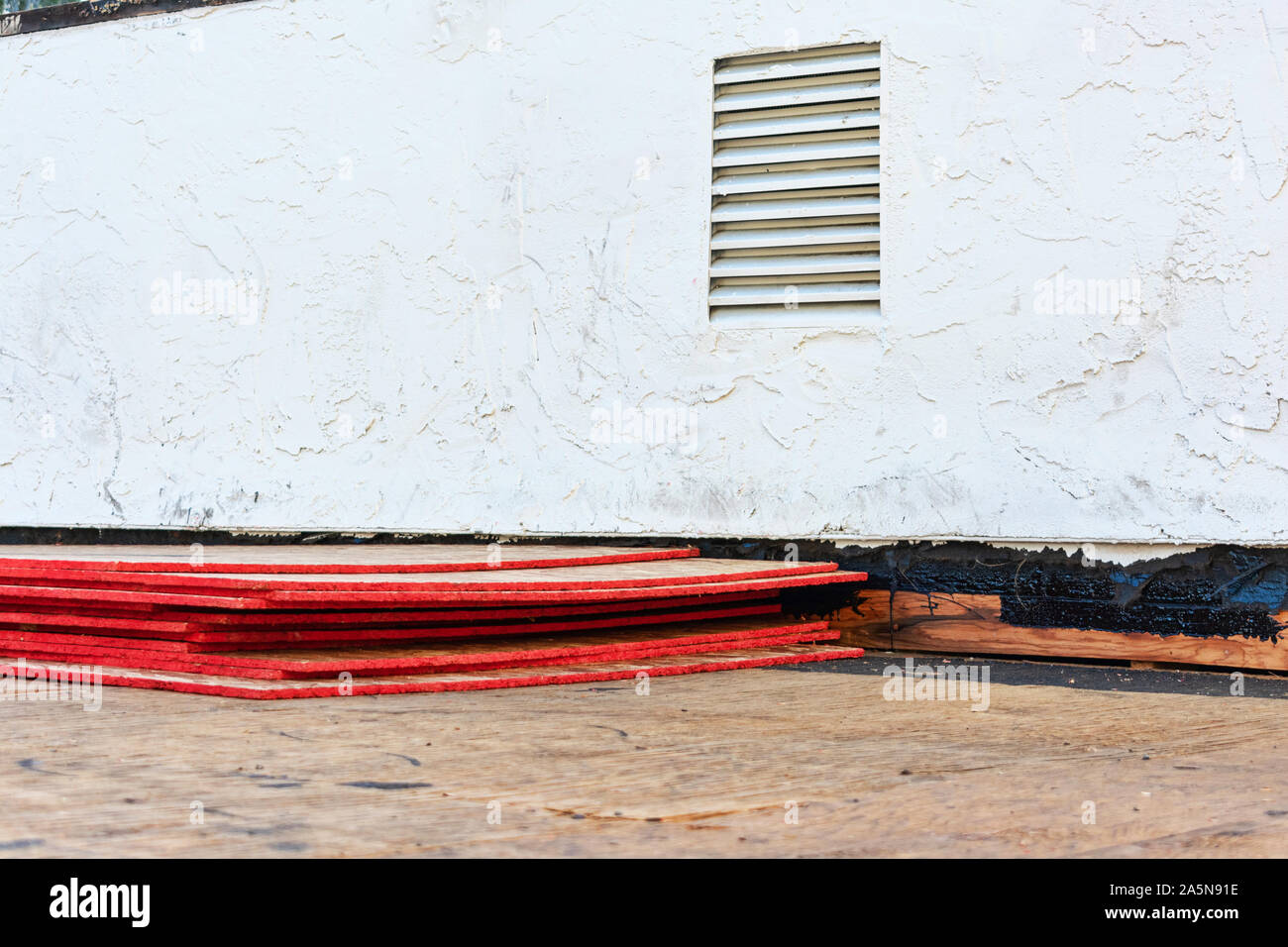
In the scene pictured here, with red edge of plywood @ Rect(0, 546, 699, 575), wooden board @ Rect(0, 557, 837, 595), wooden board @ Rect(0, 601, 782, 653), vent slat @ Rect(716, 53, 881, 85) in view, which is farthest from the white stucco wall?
red edge of plywood @ Rect(0, 546, 699, 575)

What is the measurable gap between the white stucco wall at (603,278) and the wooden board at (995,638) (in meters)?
0.27

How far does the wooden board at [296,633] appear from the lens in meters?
3.22

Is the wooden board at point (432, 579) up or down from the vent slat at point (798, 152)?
down

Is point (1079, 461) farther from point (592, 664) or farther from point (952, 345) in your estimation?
point (592, 664)

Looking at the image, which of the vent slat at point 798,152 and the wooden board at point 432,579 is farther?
the vent slat at point 798,152

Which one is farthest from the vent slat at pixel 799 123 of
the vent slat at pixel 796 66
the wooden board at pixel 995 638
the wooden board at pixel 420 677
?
the wooden board at pixel 420 677

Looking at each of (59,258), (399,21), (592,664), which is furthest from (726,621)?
(59,258)

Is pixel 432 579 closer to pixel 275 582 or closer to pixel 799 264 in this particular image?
pixel 275 582

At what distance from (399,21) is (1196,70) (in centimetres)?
296

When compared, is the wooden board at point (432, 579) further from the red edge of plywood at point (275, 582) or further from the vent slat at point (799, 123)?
the vent slat at point (799, 123)

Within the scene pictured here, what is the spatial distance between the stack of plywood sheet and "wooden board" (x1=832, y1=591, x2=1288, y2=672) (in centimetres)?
20

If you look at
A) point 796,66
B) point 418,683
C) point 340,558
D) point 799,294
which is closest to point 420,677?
point 418,683

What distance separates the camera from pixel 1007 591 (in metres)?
3.97

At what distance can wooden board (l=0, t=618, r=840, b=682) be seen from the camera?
3131mm
